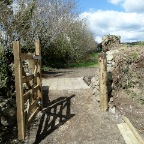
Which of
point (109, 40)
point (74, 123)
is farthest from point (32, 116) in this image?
point (109, 40)

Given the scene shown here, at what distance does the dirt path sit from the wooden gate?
25 cm

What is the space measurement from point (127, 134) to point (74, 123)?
1418 mm

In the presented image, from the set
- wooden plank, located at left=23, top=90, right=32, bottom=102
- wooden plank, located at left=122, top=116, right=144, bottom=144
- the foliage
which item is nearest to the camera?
wooden plank, located at left=122, top=116, right=144, bottom=144

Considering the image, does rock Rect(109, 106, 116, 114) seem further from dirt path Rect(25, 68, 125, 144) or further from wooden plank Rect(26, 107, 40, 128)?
wooden plank Rect(26, 107, 40, 128)

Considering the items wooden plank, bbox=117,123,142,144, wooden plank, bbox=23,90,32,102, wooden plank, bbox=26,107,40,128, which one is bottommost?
wooden plank, bbox=117,123,142,144

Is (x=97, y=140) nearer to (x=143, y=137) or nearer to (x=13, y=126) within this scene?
(x=143, y=137)

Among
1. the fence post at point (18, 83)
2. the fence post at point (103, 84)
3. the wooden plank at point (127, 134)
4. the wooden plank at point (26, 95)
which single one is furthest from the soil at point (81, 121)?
the wooden plank at point (26, 95)

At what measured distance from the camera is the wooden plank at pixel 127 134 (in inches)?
244

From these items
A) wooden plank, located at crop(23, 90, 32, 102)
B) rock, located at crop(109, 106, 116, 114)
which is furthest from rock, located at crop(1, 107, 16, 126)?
rock, located at crop(109, 106, 116, 114)

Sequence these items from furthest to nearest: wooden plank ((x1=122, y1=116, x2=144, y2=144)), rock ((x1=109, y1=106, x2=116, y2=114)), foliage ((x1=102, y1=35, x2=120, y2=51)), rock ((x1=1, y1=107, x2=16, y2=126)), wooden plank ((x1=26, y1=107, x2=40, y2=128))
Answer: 1. foliage ((x1=102, y1=35, x2=120, y2=51))
2. rock ((x1=109, y1=106, x2=116, y2=114))
3. rock ((x1=1, y1=107, x2=16, y2=126))
4. wooden plank ((x1=26, y1=107, x2=40, y2=128))
5. wooden plank ((x1=122, y1=116, x2=144, y2=144))

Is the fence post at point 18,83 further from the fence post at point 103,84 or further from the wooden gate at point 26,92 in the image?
the fence post at point 103,84

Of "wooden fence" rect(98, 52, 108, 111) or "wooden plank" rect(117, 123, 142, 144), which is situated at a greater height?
"wooden fence" rect(98, 52, 108, 111)

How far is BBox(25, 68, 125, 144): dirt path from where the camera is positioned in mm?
6449

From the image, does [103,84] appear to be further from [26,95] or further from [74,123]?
[26,95]
